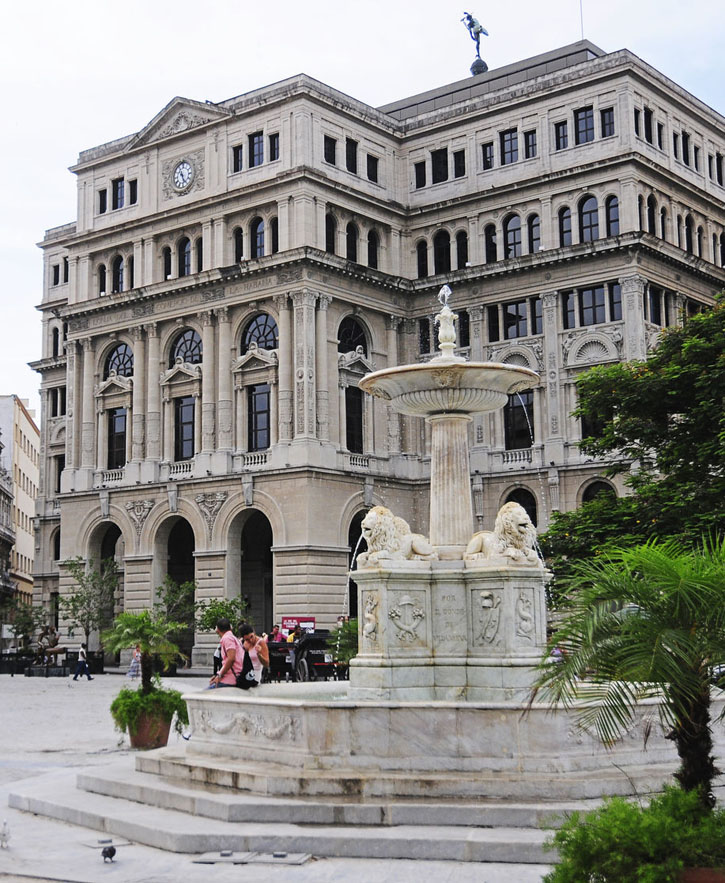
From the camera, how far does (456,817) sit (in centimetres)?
1122

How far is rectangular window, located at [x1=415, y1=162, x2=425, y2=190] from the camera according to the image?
181 ft

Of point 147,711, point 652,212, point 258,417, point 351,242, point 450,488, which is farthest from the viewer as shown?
point 351,242

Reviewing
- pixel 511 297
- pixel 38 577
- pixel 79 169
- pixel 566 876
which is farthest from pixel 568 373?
pixel 566 876

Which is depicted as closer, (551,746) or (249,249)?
(551,746)

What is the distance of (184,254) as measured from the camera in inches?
2119

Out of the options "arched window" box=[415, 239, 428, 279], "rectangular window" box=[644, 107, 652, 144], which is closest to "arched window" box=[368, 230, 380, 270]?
"arched window" box=[415, 239, 428, 279]

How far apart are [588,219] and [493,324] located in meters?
5.92

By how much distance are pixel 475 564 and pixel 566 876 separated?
7826 millimetres

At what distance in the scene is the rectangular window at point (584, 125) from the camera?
49.7m

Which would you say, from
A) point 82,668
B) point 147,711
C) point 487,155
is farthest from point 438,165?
point 147,711

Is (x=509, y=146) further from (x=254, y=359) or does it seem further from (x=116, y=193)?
(x=116, y=193)

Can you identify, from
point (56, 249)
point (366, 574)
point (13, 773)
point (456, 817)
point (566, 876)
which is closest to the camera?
point (566, 876)

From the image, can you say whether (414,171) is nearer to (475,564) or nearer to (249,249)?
(249,249)

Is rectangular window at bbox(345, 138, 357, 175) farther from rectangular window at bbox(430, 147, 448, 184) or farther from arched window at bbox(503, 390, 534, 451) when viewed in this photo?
arched window at bbox(503, 390, 534, 451)
